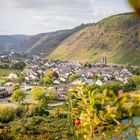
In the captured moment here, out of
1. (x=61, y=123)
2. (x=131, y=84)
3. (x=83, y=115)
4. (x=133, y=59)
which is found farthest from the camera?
(x=133, y=59)

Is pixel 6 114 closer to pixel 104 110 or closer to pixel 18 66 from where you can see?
pixel 104 110

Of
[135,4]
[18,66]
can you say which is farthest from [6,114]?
[18,66]

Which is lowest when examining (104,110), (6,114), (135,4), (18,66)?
(6,114)

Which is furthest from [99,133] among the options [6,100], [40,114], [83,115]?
[6,100]

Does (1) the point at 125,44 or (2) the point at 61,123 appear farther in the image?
(1) the point at 125,44

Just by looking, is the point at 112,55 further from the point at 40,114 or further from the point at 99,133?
the point at 99,133

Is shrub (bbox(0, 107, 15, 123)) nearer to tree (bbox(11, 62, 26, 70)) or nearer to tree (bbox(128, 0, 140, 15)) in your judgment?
tree (bbox(128, 0, 140, 15))

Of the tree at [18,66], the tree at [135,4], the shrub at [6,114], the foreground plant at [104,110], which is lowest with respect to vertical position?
the shrub at [6,114]

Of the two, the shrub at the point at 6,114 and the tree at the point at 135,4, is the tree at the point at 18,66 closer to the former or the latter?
the shrub at the point at 6,114

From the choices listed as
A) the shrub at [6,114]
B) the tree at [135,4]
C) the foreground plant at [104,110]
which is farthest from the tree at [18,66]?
the tree at [135,4]

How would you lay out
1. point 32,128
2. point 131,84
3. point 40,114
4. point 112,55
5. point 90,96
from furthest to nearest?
point 112,55 → point 131,84 → point 40,114 → point 32,128 → point 90,96

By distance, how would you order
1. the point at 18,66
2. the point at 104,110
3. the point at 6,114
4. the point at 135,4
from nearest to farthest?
1. the point at 135,4
2. the point at 104,110
3. the point at 6,114
4. the point at 18,66
